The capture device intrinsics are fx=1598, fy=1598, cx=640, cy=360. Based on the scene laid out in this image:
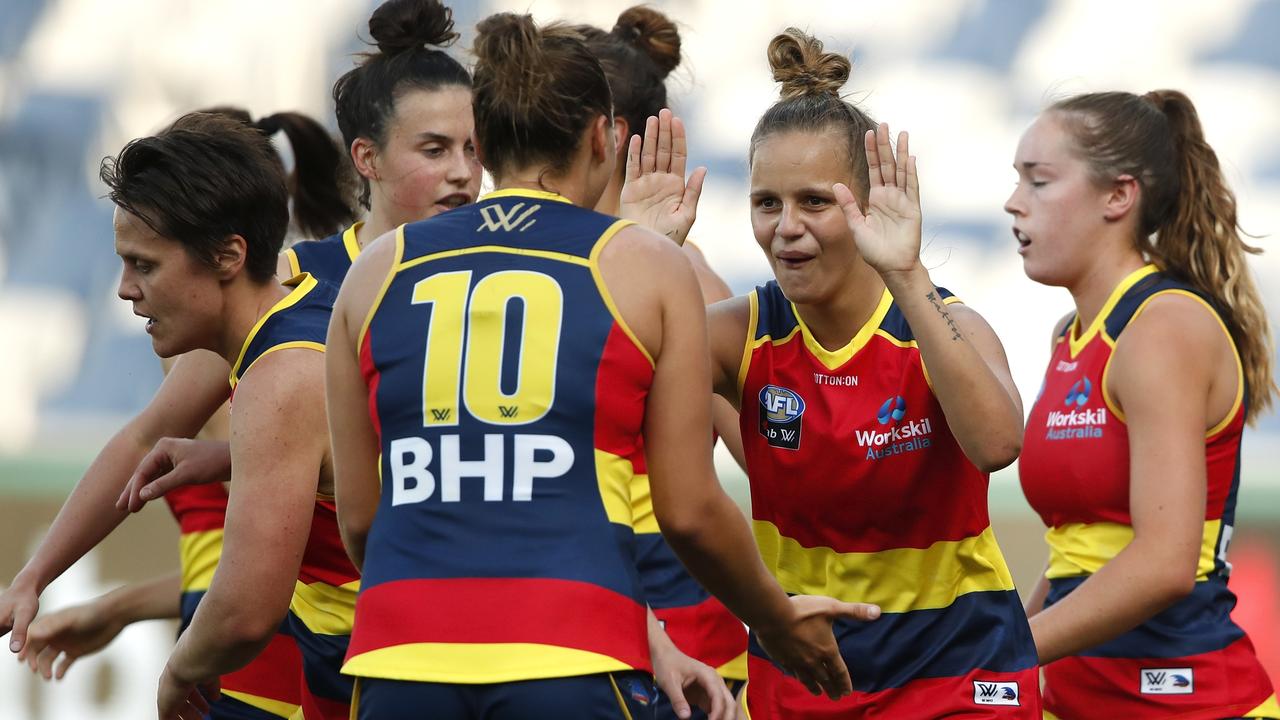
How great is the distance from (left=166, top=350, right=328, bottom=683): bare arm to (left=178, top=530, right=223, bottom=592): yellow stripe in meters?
1.46

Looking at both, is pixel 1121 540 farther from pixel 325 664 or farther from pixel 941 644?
pixel 325 664

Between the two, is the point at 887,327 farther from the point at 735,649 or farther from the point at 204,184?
the point at 204,184

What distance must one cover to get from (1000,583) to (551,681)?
138cm

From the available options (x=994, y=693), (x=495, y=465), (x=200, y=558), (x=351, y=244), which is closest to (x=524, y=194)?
(x=495, y=465)

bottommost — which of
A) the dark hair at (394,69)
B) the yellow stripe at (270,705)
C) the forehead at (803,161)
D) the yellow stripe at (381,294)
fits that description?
the yellow stripe at (270,705)

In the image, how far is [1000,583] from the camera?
3424mm

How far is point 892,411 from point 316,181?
2.46 metres

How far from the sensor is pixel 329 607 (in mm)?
3496

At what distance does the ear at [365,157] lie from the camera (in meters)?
4.36

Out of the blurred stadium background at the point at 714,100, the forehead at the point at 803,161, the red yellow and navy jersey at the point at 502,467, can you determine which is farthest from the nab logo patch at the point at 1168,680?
the blurred stadium background at the point at 714,100

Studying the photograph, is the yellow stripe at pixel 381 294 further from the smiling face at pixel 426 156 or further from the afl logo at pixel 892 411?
the smiling face at pixel 426 156

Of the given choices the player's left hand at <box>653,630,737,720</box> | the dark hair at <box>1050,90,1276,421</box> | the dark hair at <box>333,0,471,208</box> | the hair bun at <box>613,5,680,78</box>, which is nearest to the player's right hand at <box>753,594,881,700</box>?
the player's left hand at <box>653,630,737,720</box>

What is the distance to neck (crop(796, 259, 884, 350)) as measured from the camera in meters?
3.46

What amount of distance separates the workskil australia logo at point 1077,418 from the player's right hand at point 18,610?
2402mm
